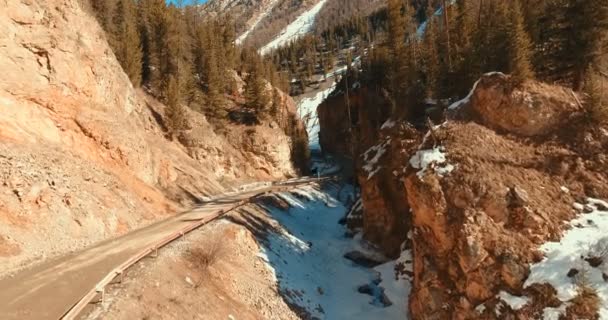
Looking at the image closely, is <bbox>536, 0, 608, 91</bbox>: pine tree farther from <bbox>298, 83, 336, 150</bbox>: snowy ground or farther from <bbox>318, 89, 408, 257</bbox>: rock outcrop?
<bbox>298, 83, 336, 150</bbox>: snowy ground

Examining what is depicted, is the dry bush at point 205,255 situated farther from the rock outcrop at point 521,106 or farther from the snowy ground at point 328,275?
the rock outcrop at point 521,106

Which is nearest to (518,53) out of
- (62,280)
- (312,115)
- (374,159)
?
(374,159)

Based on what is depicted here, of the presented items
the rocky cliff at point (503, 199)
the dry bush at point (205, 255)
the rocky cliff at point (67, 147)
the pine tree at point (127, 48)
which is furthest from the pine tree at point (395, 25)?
the dry bush at point (205, 255)

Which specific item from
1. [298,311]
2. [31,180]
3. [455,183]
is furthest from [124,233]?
[455,183]

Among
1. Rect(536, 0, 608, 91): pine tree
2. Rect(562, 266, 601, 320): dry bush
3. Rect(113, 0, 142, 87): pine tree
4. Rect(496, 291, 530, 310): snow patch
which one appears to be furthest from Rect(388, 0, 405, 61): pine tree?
Rect(562, 266, 601, 320): dry bush

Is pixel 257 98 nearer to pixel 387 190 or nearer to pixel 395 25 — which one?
pixel 395 25

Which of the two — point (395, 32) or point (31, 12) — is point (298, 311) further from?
point (395, 32)
